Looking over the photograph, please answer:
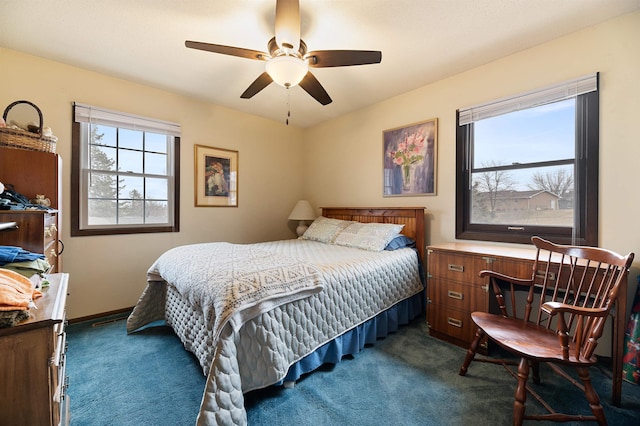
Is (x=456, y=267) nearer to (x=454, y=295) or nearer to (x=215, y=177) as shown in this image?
(x=454, y=295)

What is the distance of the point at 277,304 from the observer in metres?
1.48

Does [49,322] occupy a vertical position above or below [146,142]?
below

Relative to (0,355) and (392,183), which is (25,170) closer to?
(0,355)

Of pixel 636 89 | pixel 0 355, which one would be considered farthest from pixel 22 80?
pixel 636 89

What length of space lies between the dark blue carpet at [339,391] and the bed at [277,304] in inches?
6.0

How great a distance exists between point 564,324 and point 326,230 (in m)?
2.38

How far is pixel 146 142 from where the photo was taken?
9.58ft

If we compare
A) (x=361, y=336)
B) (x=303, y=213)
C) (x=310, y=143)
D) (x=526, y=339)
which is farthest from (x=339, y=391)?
(x=310, y=143)

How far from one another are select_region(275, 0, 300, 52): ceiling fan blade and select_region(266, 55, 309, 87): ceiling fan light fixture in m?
0.07

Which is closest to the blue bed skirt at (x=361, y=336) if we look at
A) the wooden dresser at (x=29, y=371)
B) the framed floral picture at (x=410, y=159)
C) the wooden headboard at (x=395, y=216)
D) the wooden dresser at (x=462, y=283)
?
the wooden dresser at (x=462, y=283)

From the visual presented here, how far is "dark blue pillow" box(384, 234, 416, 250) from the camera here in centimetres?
264

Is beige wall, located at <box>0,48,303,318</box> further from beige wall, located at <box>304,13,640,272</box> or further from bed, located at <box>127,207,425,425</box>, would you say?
beige wall, located at <box>304,13,640,272</box>

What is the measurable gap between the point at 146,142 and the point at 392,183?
293 cm

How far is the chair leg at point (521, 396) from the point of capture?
4.00 feet
